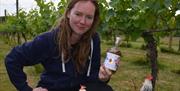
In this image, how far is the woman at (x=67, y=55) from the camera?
3541mm

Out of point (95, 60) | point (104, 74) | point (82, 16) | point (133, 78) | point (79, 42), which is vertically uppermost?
point (82, 16)

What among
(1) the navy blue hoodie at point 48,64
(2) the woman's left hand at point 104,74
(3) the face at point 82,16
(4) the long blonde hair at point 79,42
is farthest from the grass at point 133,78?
(3) the face at point 82,16

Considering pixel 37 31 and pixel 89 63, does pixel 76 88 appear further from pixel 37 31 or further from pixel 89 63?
pixel 37 31

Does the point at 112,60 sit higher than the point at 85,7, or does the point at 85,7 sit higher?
the point at 85,7

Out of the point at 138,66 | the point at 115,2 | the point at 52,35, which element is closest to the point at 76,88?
the point at 52,35

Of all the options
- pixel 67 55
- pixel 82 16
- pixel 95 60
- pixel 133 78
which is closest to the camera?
pixel 82 16

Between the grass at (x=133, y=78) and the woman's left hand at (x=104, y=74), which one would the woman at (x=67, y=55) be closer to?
the woman's left hand at (x=104, y=74)

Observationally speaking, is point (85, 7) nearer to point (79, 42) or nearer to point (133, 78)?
point (79, 42)

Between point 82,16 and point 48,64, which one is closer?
point 82,16

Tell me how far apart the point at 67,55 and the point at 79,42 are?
16 centimetres

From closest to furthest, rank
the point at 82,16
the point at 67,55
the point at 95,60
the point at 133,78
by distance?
the point at 82,16
the point at 67,55
the point at 95,60
the point at 133,78

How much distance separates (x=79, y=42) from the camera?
3748 millimetres

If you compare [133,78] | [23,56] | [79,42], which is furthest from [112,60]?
[133,78]

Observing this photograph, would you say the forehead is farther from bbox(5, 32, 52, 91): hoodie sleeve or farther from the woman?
Result: bbox(5, 32, 52, 91): hoodie sleeve
